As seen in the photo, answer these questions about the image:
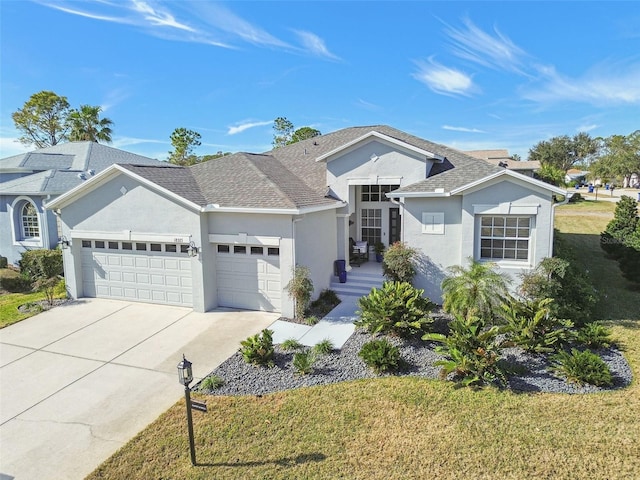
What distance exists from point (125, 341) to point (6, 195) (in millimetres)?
14550

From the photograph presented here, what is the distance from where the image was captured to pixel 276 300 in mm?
13430

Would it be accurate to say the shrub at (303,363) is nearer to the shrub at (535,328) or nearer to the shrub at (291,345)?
the shrub at (291,345)

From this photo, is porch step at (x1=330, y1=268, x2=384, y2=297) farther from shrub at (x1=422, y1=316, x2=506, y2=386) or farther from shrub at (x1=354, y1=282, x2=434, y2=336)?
shrub at (x1=422, y1=316, x2=506, y2=386)

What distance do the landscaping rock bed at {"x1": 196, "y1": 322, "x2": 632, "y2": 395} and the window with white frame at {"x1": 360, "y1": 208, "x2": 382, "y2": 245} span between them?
8.60 m

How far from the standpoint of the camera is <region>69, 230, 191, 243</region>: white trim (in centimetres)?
1370

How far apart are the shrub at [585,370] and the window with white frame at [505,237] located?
4.62 m

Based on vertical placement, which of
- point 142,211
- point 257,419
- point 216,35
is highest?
point 216,35

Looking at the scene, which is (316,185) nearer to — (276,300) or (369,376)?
(276,300)

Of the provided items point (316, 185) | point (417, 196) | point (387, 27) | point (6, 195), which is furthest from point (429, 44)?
point (6, 195)

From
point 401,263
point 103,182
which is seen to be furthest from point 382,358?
point 103,182

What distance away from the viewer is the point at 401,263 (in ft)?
43.7

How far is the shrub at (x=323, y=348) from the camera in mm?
10091

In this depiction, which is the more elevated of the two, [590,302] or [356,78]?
[356,78]

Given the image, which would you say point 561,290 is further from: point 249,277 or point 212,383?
point 212,383
